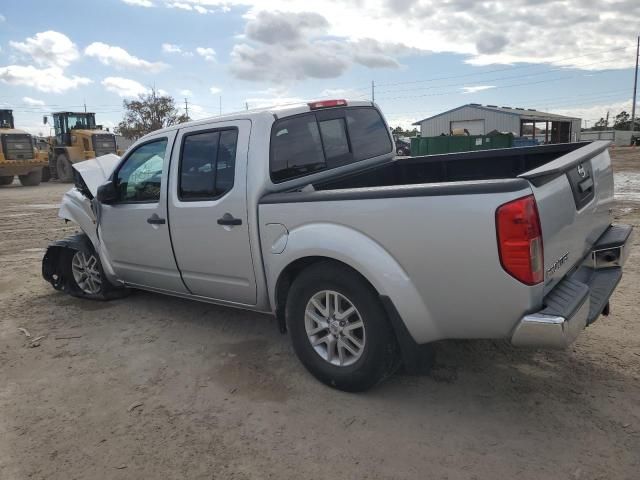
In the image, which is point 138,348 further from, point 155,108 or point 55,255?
point 155,108

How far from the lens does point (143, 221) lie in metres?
4.65

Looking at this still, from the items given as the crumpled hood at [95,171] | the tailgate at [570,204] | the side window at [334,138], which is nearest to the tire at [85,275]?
the crumpled hood at [95,171]

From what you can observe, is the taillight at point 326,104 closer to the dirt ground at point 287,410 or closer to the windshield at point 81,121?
the dirt ground at point 287,410

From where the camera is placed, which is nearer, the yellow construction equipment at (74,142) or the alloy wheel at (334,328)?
the alloy wheel at (334,328)

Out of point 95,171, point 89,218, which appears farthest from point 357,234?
point 95,171

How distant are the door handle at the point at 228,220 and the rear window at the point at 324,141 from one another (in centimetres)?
41

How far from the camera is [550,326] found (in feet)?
8.50

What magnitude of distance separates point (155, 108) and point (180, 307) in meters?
56.8

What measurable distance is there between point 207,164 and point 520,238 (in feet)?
8.23

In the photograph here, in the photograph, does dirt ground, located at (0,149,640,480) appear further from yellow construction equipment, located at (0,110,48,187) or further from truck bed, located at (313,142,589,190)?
yellow construction equipment, located at (0,110,48,187)

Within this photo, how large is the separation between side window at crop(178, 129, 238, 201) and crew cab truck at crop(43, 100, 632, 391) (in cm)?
1

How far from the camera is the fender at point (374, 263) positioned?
298 cm

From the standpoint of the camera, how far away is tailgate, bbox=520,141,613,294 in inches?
107

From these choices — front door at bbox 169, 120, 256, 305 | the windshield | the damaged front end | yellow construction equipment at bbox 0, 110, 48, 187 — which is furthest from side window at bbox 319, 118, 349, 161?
the windshield
